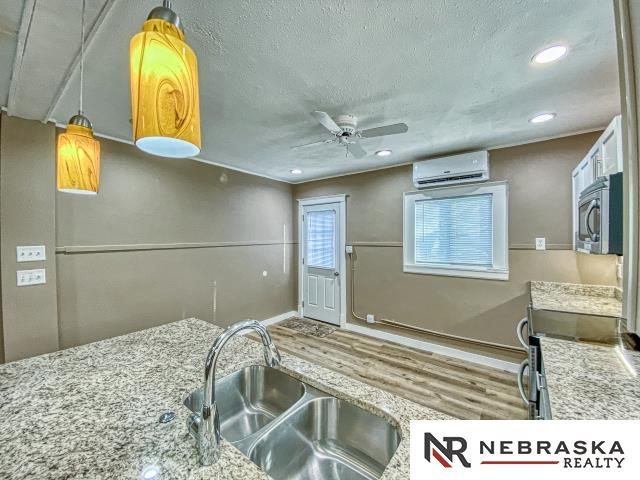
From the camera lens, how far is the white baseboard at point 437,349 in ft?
9.45

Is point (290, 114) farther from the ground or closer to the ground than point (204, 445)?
farther from the ground

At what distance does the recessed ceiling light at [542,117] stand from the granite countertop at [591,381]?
68.7 inches

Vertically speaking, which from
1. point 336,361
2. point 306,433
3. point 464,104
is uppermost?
point 464,104

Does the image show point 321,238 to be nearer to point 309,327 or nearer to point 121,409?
point 309,327

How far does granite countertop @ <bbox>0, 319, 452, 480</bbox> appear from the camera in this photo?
682 mm

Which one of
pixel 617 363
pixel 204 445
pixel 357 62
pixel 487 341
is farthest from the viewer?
pixel 487 341

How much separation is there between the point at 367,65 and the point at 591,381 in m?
1.86

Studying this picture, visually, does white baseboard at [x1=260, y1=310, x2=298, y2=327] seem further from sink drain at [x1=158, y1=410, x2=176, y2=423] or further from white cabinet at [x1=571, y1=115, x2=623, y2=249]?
white cabinet at [x1=571, y1=115, x2=623, y2=249]

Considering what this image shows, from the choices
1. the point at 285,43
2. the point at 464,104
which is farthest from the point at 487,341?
the point at 285,43

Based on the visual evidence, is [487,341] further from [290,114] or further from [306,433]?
[290,114]

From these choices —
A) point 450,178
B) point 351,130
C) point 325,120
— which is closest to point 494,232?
point 450,178

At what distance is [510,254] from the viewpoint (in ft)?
9.39

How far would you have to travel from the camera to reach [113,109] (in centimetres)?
202

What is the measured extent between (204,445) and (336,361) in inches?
102
